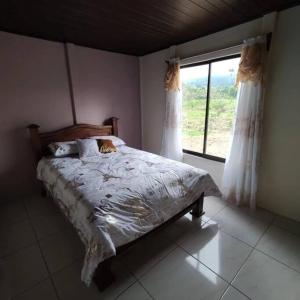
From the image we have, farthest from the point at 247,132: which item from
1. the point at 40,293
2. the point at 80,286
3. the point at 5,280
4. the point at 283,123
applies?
the point at 5,280

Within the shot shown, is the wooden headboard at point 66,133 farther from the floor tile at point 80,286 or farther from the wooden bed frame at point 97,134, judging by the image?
the floor tile at point 80,286

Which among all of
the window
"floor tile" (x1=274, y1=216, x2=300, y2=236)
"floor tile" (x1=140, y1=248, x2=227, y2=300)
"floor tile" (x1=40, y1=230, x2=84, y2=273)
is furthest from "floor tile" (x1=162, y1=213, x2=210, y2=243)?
the window

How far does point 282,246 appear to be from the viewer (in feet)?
5.92

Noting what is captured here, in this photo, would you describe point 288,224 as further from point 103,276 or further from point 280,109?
point 103,276

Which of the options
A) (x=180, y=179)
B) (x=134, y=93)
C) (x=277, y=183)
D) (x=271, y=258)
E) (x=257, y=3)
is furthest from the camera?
(x=134, y=93)

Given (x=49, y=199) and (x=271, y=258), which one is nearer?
(x=271, y=258)

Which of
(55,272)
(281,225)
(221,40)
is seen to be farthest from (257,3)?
(55,272)

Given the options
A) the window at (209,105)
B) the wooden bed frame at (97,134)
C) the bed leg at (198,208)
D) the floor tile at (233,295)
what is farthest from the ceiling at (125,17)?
the floor tile at (233,295)

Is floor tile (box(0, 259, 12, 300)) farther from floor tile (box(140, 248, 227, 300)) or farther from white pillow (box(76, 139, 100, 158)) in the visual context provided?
white pillow (box(76, 139, 100, 158))

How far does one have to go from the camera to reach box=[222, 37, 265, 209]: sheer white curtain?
2078mm

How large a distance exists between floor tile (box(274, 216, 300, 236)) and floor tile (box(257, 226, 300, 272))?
76mm

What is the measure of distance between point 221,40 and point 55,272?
10.8ft

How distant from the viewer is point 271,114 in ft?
7.11

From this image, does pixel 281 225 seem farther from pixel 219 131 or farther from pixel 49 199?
pixel 49 199
